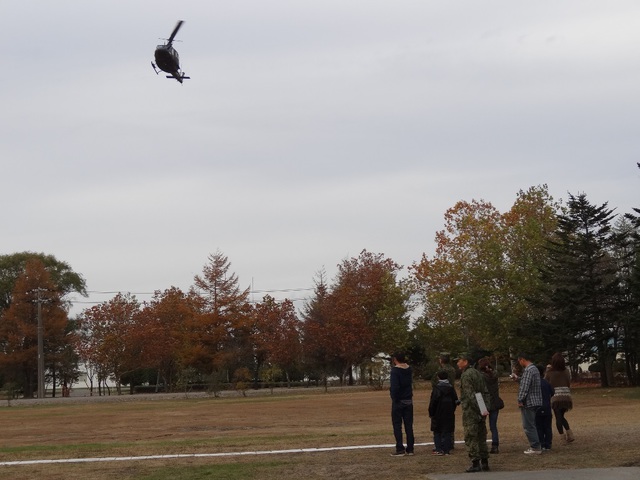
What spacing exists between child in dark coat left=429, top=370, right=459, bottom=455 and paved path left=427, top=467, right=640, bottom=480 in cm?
279

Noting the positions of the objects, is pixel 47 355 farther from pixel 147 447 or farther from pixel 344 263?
pixel 147 447

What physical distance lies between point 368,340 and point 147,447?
5172cm

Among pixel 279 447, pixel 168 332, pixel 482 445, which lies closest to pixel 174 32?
pixel 279 447

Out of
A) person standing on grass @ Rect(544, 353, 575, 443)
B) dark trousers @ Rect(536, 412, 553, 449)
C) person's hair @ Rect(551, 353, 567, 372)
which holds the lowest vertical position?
dark trousers @ Rect(536, 412, 553, 449)

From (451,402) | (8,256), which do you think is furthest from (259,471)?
(8,256)

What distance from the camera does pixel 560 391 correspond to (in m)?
17.2

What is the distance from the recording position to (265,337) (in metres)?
69.6

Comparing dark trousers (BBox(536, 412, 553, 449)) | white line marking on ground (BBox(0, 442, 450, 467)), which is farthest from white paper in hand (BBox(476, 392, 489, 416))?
white line marking on ground (BBox(0, 442, 450, 467))

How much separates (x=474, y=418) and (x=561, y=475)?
174cm

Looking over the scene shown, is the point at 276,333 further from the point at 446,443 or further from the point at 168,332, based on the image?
the point at 446,443

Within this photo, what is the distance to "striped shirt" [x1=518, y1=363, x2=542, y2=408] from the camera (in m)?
15.5

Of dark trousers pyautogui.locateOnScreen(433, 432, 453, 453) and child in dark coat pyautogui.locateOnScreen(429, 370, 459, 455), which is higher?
child in dark coat pyautogui.locateOnScreen(429, 370, 459, 455)

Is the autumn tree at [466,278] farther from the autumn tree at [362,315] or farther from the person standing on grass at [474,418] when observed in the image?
the person standing on grass at [474,418]

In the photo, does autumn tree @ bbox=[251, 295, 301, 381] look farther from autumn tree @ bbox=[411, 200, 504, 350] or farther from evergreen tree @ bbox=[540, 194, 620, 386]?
evergreen tree @ bbox=[540, 194, 620, 386]
